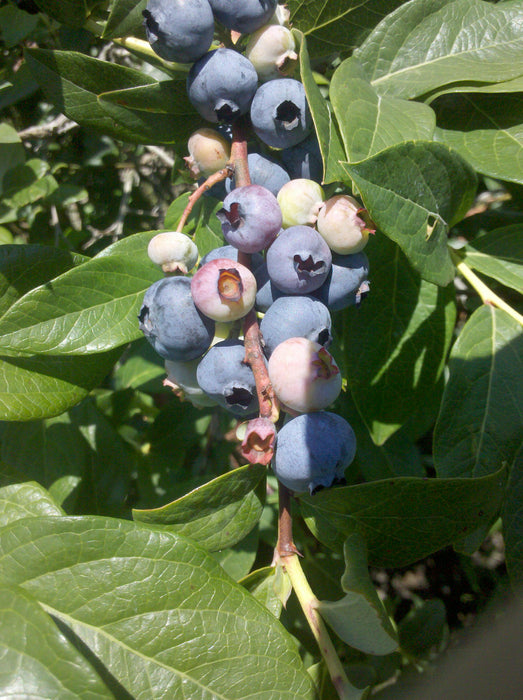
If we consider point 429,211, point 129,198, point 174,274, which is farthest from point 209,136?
point 129,198

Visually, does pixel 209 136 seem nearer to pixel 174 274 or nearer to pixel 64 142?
pixel 174 274

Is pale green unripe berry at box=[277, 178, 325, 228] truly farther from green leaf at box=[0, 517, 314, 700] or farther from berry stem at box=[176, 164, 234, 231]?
green leaf at box=[0, 517, 314, 700]

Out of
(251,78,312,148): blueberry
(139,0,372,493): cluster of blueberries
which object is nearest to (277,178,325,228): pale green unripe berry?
(139,0,372,493): cluster of blueberries

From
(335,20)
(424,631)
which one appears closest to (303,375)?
(335,20)

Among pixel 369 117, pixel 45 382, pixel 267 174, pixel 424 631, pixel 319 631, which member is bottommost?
pixel 424 631

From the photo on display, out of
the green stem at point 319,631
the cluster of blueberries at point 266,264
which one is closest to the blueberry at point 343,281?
the cluster of blueberries at point 266,264

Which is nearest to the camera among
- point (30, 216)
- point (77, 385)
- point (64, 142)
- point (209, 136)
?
point (209, 136)

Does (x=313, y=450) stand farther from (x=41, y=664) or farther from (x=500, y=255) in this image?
(x=500, y=255)
